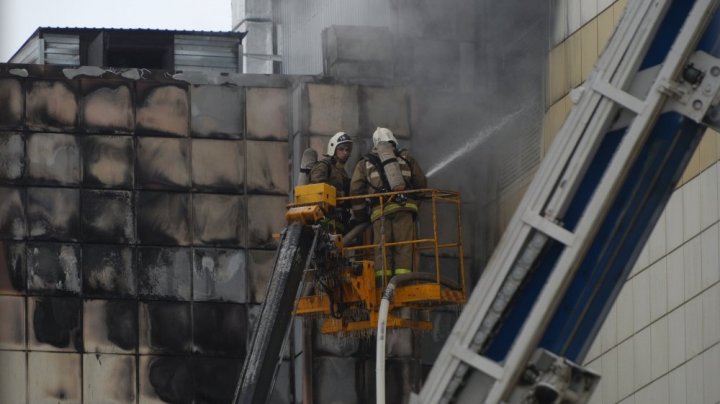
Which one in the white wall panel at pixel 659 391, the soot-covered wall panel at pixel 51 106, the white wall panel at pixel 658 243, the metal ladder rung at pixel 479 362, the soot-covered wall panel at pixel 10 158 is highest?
the soot-covered wall panel at pixel 51 106

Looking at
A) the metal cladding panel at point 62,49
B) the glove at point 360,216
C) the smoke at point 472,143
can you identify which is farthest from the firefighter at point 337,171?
the metal cladding panel at point 62,49

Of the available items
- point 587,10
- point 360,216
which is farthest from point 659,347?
point 587,10

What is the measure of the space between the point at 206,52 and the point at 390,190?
758 centimetres

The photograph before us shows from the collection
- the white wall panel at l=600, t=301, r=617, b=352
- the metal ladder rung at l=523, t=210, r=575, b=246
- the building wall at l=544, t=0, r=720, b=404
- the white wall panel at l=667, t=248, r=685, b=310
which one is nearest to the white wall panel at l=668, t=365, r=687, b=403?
the building wall at l=544, t=0, r=720, b=404

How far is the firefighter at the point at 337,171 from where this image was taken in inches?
752

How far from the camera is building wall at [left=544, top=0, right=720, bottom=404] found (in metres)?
16.2

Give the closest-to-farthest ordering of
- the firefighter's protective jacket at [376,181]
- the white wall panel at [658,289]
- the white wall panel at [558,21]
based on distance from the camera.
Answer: the white wall panel at [658,289] < the firefighter's protective jacket at [376,181] < the white wall panel at [558,21]

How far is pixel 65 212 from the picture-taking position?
20812 millimetres

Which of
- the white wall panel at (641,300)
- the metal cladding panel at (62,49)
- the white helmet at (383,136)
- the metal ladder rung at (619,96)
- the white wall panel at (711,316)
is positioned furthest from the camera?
the metal cladding panel at (62,49)

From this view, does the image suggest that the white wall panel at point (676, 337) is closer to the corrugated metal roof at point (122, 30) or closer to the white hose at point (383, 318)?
the white hose at point (383, 318)

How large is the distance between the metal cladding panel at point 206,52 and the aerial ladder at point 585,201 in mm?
14658

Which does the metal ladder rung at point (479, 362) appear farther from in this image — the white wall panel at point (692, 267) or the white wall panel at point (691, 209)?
the white wall panel at point (691, 209)

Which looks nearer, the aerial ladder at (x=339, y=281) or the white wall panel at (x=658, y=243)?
the aerial ladder at (x=339, y=281)

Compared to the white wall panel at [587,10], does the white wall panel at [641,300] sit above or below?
below
